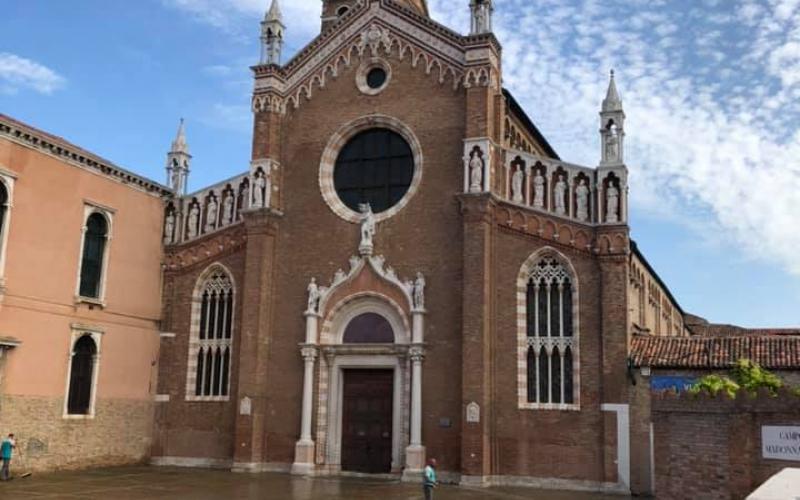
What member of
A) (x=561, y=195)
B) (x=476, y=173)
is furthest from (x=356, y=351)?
(x=561, y=195)

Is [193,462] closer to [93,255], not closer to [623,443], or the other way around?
[93,255]

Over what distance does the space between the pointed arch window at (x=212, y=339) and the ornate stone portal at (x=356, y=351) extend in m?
3.24

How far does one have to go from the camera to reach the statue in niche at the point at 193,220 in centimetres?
2816

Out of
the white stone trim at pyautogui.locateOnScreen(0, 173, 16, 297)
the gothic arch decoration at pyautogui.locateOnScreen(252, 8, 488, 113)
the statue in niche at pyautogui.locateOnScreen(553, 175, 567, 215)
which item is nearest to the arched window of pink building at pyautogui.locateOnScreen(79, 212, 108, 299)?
the white stone trim at pyautogui.locateOnScreen(0, 173, 16, 297)

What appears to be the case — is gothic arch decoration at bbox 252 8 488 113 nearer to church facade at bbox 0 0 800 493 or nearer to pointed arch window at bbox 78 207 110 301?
church facade at bbox 0 0 800 493

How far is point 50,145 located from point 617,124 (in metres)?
16.3

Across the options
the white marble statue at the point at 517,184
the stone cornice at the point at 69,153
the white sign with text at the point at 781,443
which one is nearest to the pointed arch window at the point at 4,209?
the stone cornice at the point at 69,153

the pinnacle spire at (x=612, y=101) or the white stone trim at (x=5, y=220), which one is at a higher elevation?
the pinnacle spire at (x=612, y=101)

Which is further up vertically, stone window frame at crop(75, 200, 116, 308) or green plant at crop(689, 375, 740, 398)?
stone window frame at crop(75, 200, 116, 308)

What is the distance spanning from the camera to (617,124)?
919 inches

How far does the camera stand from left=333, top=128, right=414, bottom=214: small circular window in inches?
1008

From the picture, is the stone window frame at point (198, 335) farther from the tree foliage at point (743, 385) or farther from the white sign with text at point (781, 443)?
the white sign with text at point (781, 443)

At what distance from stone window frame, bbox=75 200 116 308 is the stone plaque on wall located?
11.8m

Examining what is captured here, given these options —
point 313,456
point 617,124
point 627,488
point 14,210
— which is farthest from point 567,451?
point 14,210
